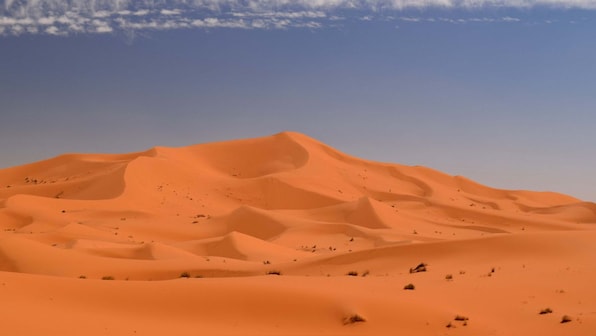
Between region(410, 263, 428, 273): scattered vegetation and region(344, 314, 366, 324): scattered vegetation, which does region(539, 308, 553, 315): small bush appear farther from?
region(410, 263, 428, 273): scattered vegetation

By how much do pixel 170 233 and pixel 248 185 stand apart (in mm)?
17376

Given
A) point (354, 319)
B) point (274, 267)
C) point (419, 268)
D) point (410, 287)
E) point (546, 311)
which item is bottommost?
point (354, 319)

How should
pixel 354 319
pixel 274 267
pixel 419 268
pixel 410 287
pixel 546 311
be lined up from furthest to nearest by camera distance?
pixel 274 267 < pixel 419 268 < pixel 410 287 < pixel 546 311 < pixel 354 319

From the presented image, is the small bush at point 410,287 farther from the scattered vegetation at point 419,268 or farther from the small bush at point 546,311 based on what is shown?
the scattered vegetation at point 419,268

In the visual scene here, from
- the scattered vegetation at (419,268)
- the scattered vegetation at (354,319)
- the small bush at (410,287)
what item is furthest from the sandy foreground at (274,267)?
the small bush at (410,287)

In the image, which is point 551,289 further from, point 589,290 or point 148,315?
point 148,315

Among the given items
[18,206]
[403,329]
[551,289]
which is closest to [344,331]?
[403,329]

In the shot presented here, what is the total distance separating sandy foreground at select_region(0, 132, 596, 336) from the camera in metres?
11.1

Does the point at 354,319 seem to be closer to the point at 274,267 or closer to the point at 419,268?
the point at 419,268

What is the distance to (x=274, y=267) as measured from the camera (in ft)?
67.2

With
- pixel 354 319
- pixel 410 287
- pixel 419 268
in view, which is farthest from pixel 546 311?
pixel 419 268

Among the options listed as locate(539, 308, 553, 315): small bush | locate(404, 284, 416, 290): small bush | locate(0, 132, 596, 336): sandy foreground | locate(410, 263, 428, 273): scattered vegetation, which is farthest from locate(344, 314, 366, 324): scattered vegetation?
locate(410, 263, 428, 273): scattered vegetation

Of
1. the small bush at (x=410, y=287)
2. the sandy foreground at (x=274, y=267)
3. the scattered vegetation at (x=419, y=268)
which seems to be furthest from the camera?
the scattered vegetation at (x=419, y=268)

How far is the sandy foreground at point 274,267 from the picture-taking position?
11078 millimetres
